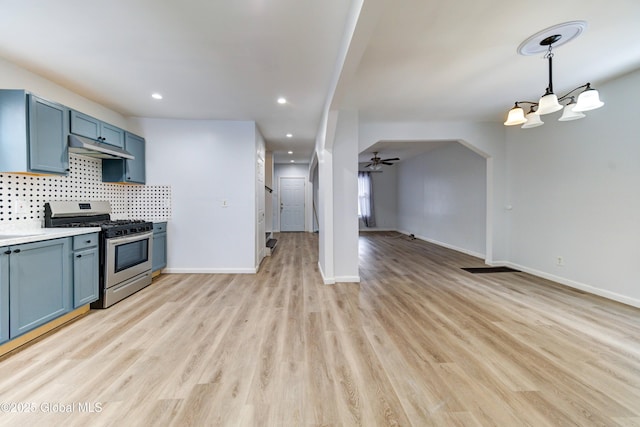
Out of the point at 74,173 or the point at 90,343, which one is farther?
the point at 74,173

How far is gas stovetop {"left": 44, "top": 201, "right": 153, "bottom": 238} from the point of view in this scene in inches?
113

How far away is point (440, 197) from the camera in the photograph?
6.96 m

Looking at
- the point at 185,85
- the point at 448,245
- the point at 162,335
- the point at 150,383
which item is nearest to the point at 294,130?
the point at 185,85

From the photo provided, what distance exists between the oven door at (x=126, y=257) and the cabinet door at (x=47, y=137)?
0.93 metres

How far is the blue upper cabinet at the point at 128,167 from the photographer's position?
3732mm

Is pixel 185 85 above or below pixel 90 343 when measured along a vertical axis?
above

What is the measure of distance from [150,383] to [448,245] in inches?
260

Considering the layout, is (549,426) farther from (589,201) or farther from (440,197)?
(440,197)

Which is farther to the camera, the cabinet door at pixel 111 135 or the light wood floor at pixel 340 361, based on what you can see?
the cabinet door at pixel 111 135

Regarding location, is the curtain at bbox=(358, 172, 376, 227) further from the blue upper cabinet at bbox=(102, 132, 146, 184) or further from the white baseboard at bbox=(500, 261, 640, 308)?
the blue upper cabinet at bbox=(102, 132, 146, 184)

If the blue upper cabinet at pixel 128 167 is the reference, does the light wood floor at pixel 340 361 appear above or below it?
below

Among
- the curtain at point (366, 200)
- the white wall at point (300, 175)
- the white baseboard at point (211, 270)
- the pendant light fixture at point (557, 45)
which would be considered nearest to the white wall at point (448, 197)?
the curtain at point (366, 200)

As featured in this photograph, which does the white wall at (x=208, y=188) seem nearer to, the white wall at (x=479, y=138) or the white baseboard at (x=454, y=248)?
the white wall at (x=479, y=138)

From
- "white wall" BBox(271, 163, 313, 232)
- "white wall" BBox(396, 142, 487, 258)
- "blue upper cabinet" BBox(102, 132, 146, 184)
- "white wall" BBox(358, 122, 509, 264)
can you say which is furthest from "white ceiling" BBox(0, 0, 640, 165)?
"white wall" BBox(271, 163, 313, 232)
